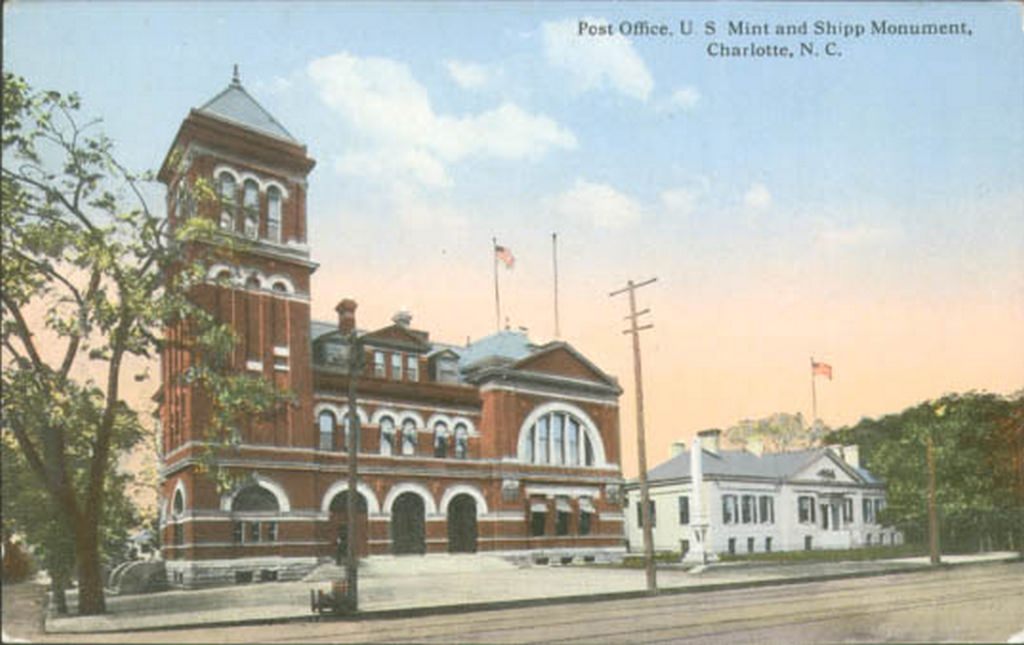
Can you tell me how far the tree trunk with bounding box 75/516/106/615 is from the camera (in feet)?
38.2

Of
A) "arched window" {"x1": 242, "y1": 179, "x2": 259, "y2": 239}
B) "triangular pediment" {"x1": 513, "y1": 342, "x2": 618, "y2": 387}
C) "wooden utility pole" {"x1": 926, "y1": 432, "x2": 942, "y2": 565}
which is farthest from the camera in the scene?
"triangular pediment" {"x1": 513, "y1": 342, "x2": 618, "y2": 387}

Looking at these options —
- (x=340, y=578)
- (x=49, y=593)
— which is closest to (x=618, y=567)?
(x=340, y=578)

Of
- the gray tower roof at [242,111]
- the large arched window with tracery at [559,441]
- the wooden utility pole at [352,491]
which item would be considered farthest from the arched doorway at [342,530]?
the large arched window with tracery at [559,441]

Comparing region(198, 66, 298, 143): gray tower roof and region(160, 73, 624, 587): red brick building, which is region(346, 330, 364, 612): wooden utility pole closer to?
region(160, 73, 624, 587): red brick building

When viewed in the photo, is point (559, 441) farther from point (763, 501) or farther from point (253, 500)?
point (253, 500)

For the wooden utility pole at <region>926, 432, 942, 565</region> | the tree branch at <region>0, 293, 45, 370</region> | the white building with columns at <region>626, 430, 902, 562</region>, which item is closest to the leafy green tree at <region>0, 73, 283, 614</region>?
the tree branch at <region>0, 293, 45, 370</region>

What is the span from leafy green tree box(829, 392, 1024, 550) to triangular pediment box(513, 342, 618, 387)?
29.0ft

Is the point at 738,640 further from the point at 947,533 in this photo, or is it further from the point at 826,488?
the point at 826,488

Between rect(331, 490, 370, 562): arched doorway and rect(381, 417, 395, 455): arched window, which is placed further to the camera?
rect(381, 417, 395, 455): arched window

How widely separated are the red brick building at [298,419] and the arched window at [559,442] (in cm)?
128

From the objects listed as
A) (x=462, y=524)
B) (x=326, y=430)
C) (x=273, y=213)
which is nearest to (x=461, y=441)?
(x=462, y=524)

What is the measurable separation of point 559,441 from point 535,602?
14555mm

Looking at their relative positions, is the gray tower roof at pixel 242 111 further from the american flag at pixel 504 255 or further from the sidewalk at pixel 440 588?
the sidewalk at pixel 440 588

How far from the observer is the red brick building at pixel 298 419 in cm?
1340
